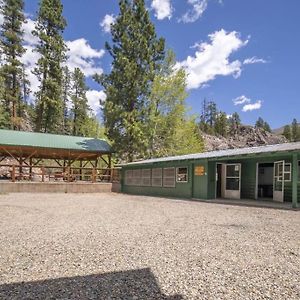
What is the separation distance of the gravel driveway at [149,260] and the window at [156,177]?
35.9ft

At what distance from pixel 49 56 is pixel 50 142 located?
1557cm

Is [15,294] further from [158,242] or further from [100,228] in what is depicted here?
[100,228]

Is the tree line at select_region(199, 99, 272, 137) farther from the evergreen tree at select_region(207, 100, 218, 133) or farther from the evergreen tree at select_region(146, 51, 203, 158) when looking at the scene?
the evergreen tree at select_region(146, 51, 203, 158)

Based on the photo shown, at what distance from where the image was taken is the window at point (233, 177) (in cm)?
1495

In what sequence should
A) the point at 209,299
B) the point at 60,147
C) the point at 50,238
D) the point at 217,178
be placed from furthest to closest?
the point at 60,147
the point at 217,178
the point at 50,238
the point at 209,299

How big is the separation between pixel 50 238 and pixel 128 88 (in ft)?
70.5

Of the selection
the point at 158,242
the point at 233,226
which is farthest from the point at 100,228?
the point at 233,226

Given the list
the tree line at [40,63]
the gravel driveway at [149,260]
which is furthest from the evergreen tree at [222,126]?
the gravel driveway at [149,260]

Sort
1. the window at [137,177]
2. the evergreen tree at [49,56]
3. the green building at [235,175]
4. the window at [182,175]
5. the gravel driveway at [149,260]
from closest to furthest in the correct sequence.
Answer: the gravel driveway at [149,260] < the green building at [235,175] < the window at [182,175] < the window at [137,177] < the evergreen tree at [49,56]

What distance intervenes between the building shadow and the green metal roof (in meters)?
18.7

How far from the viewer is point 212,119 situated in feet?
331

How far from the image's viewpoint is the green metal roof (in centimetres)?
2094

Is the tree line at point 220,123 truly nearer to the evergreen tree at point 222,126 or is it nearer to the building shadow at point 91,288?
the evergreen tree at point 222,126

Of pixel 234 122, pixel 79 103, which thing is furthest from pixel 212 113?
pixel 79 103
